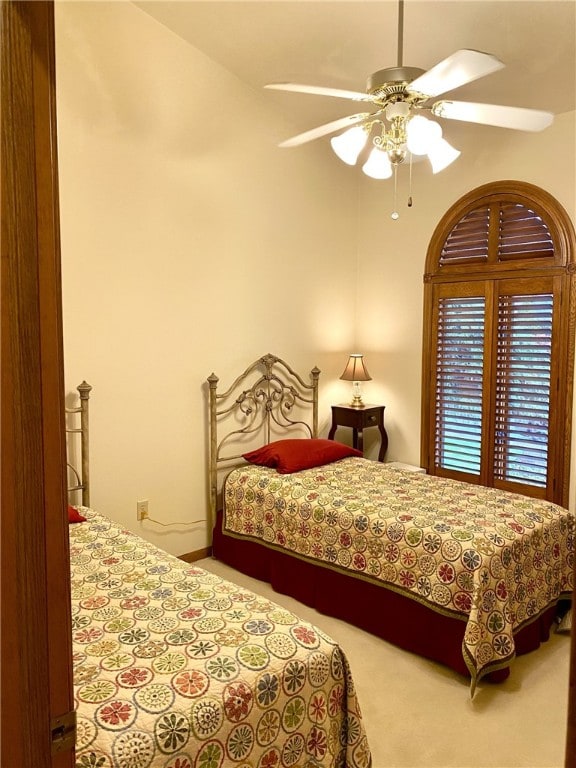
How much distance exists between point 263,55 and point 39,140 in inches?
123

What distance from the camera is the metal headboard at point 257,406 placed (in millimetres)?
A: 3789

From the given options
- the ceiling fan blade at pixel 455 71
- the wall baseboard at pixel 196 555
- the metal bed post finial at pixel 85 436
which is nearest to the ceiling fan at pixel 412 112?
the ceiling fan blade at pixel 455 71

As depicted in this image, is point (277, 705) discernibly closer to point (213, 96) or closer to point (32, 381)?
point (32, 381)

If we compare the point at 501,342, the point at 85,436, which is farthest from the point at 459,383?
the point at 85,436

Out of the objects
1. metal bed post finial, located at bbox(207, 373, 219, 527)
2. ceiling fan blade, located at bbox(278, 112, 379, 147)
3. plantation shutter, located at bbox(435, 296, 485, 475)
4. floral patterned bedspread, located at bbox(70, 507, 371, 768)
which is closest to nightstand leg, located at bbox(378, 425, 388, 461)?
plantation shutter, located at bbox(435, 296, 485, 475)

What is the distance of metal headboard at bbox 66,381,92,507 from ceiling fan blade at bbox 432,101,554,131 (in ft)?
7.34

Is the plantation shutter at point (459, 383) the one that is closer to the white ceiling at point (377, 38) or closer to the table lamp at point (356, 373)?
the table lamp at point (356, 373)

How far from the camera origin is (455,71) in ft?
6.49

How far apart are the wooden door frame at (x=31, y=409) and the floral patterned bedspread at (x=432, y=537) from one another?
1.97 m

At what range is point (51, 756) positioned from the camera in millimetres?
857

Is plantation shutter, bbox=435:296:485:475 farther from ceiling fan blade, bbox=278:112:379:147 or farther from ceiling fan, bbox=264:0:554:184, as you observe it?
ceiling fan blade, bbox=278:112:379:147

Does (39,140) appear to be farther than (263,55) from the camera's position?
No

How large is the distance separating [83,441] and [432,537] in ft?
6.25

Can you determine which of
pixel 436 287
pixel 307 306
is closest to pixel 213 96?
pixel 307 306
